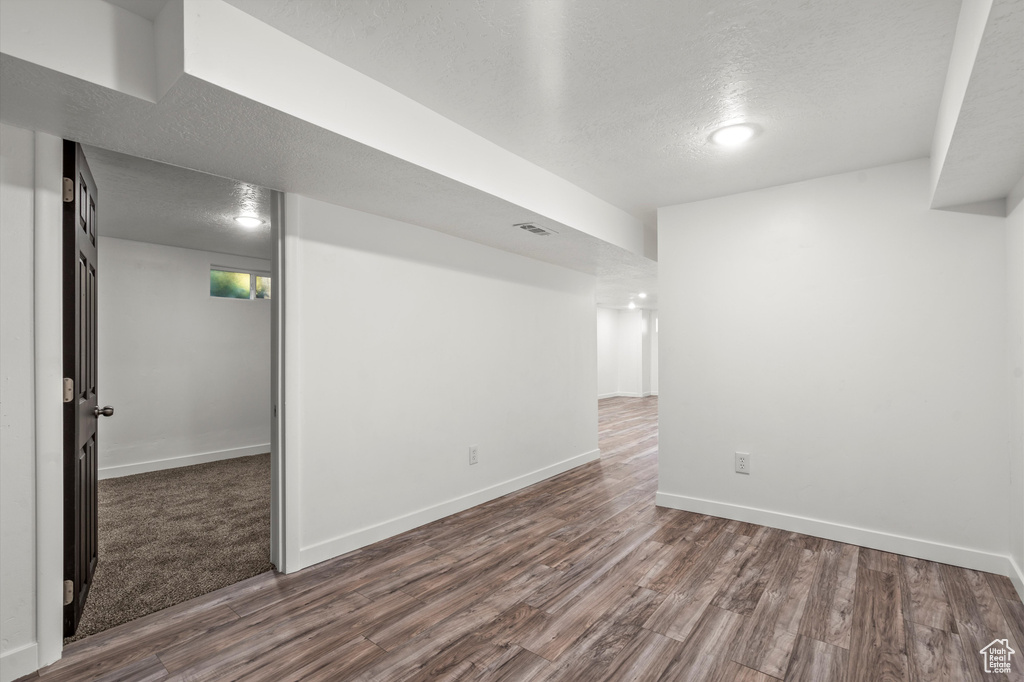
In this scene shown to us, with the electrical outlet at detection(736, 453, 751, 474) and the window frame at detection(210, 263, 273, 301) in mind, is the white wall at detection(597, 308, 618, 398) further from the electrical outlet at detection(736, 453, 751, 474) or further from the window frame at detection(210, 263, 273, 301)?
the electrical outlet at detection(736, 453, 751, 474)

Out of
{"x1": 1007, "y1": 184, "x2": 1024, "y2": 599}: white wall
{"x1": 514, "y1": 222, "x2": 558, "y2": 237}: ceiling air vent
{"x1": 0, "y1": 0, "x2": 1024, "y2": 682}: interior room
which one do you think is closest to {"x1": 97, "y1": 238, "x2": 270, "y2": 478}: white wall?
{"x1": 0, "y1": 0, "x2": 1024, "y2": 682}: interior room

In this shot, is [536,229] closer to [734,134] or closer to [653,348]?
[734,134]

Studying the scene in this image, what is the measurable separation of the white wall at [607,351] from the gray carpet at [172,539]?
25.5 feet

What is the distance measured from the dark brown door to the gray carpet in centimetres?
19

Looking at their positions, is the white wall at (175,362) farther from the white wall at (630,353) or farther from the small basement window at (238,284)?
the white wall at (630,353)

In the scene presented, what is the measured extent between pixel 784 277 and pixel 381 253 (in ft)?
9.07

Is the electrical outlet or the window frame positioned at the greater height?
the window frame

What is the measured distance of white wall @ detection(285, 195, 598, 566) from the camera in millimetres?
2781

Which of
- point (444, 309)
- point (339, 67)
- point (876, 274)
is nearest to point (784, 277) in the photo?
point (876, 274)

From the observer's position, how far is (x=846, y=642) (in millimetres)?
1997

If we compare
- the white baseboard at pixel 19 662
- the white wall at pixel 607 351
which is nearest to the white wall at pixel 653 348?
the white wall at pixel 607 351

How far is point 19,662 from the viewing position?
1.77m

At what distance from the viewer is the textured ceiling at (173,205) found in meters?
3.03

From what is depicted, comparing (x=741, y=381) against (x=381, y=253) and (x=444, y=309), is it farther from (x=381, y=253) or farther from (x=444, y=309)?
(x=381, y=253)
